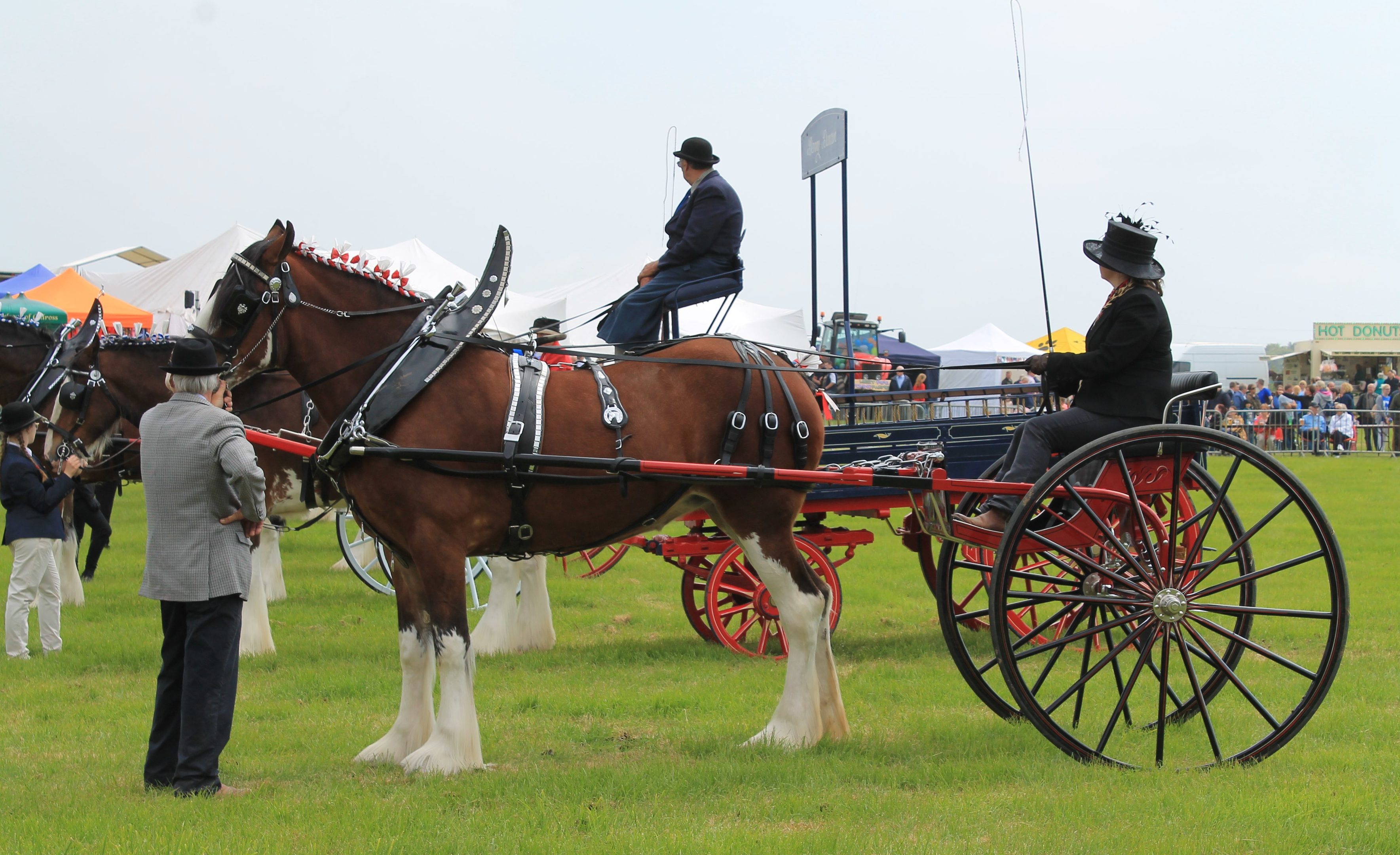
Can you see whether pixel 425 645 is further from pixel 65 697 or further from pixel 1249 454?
pixel 1249 454

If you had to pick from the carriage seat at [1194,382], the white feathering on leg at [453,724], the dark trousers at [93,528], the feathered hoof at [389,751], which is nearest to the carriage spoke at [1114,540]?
the carriage seat at [1194,382]

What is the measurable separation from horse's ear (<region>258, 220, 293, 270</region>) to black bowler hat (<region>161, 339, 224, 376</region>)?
2.10 feet

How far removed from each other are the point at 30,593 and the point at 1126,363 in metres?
7.64

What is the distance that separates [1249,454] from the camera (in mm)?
5105

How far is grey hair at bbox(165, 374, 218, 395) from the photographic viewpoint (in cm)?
504

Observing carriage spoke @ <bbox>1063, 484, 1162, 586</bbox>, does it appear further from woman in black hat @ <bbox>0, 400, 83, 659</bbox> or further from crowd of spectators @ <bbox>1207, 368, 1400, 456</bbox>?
crowd of spectators @ <bbox>1207, 368, 1400, 456</bbox>

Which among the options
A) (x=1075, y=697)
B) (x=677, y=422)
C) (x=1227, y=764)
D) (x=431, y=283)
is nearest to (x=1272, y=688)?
(x=1075, y=697)

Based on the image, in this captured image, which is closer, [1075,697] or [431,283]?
[1075,697]

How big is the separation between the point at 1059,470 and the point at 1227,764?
1.51 metres

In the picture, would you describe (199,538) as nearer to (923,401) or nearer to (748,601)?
(748,601)

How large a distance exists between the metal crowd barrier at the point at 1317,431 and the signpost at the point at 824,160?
65.2 ft

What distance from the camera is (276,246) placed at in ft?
18.1

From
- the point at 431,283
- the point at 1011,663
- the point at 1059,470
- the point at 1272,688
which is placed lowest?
the point at 1272,688

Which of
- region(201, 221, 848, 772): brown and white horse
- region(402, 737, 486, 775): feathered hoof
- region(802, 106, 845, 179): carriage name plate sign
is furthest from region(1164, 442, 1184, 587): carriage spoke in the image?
region(802, 106, 845, 179): carriage name plate sign
